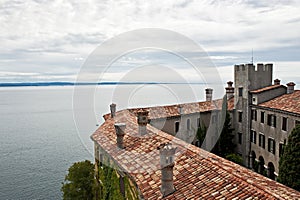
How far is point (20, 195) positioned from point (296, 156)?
95.4 feet

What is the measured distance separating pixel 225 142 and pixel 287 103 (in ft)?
25.2

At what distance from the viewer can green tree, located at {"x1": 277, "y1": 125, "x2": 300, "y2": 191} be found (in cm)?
1931

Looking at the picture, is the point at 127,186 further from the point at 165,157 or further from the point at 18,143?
the point at 18,143

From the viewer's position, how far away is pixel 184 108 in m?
29.0

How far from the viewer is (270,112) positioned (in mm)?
26469

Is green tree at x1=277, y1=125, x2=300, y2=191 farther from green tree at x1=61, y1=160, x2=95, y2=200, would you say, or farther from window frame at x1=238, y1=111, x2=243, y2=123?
green tree at x1=61, y1=160, x2=95, y2=200

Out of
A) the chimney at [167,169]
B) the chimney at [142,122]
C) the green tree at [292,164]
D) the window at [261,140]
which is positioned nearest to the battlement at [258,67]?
the window at [261,140]

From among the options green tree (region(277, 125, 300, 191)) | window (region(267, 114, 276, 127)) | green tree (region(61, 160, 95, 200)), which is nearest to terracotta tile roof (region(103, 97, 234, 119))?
green tree (region(61, 160, 95, 200))

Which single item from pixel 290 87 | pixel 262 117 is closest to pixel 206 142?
pixel 262 117

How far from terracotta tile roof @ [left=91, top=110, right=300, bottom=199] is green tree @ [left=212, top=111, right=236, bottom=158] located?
16.3m

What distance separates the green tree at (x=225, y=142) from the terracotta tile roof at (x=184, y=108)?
1.91 metres

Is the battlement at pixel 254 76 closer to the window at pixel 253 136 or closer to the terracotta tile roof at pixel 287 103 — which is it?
Result: the terracotta tile roof at pixel 287 103

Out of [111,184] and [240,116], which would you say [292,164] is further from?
[111,184]

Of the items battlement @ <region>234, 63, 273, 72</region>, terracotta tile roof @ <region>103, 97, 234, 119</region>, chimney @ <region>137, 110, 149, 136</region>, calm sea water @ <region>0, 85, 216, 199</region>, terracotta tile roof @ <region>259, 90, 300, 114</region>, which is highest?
battlement @ <region>234, 63, 273, 72</region>
